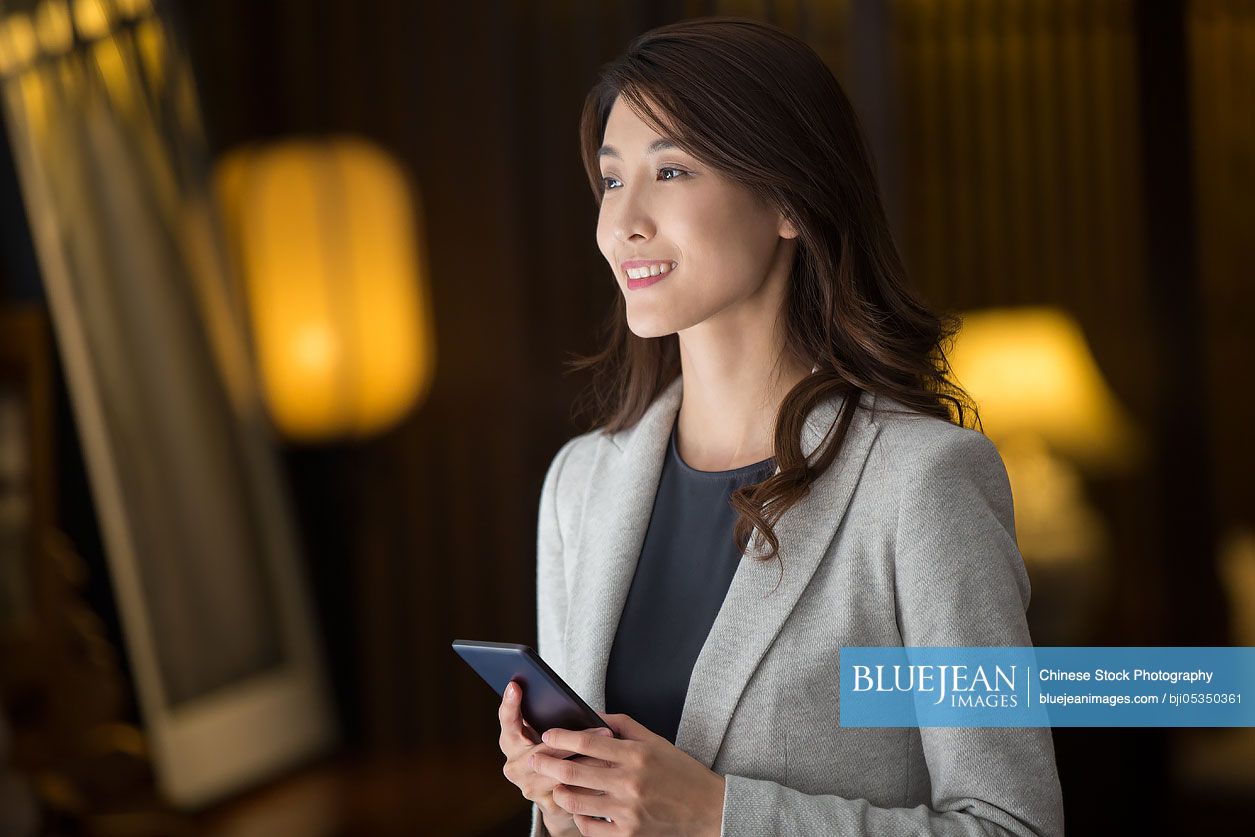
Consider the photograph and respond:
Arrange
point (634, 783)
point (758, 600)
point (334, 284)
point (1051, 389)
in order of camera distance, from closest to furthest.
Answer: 1. point (634, 783)
2. point (758, 600)
3. point (1051, 389)
4. point (334, 284)

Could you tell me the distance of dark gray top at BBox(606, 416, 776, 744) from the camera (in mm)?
1237

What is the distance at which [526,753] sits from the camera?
1.15 meters

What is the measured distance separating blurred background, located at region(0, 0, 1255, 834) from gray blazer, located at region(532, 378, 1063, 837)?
2477 mm

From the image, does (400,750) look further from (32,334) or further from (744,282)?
(744,282)

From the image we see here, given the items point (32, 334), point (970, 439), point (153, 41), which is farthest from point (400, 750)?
point (970, 439)

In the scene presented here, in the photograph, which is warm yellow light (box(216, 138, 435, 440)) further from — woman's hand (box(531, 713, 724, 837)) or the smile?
woman's hand (box(531, 713, 724, 837))

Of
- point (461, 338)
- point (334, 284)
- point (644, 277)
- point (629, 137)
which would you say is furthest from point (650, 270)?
point (334, 284)

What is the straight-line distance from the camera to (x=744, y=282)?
1.28m

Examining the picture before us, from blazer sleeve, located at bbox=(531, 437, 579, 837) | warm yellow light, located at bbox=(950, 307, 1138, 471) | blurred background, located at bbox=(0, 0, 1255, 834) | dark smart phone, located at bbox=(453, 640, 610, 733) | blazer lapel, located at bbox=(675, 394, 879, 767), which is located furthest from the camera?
warm yellow light, located at bbox=(950, 307, 1138, 471)

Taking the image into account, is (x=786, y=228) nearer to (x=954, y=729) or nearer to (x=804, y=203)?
(x=804, y=203)

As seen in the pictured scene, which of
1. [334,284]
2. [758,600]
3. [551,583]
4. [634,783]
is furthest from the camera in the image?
[334,284]

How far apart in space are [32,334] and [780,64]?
2607 millimetres

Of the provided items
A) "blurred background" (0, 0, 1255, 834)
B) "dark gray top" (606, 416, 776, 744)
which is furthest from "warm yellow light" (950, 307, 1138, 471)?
"dark gray top" (606, 416, 776, 744)

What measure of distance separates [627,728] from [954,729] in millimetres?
297
